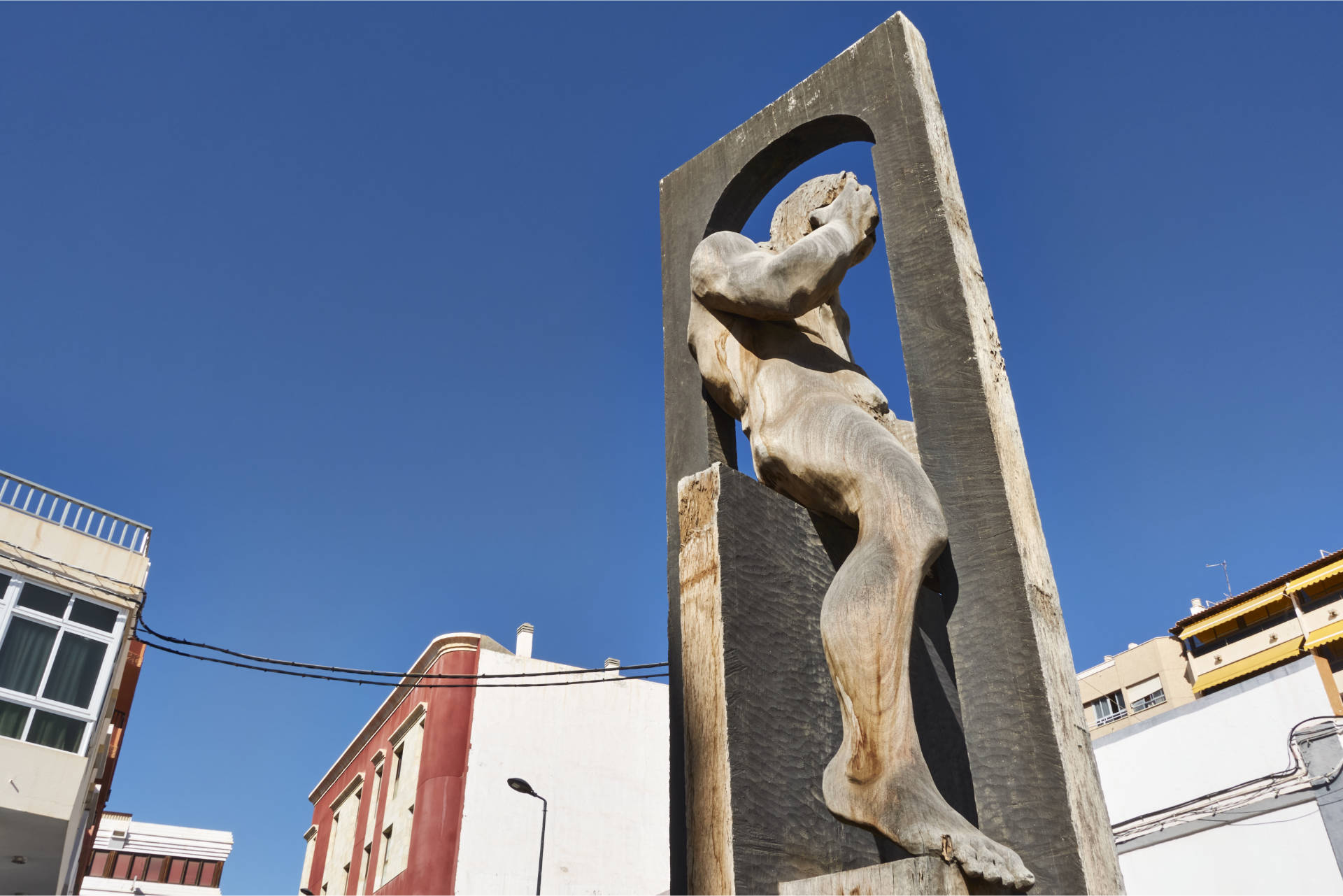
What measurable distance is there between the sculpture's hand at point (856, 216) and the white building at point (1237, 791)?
36.2 feet

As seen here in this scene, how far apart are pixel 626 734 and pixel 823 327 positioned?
23513 mm

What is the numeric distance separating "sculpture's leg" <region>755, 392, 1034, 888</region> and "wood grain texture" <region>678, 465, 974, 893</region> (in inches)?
3.8

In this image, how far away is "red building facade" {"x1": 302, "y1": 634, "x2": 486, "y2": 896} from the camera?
72.6ft

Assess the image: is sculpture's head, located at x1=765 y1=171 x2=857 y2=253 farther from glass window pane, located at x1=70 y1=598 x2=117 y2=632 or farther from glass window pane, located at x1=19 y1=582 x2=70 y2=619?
glass window pane, located at x1=70 y1=598 x2=117 y2=632

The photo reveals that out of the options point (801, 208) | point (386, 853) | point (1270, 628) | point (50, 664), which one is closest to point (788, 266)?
point (801, 208)

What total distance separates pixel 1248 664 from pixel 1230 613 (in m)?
1.75

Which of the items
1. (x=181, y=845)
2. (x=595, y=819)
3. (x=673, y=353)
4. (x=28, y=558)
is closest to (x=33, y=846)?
(x=28, y=558)

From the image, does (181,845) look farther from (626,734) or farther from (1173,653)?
(1173,653)

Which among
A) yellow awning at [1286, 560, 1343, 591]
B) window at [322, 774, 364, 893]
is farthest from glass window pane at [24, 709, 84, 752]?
yellow awning at [1286, 560, 1343, 591]

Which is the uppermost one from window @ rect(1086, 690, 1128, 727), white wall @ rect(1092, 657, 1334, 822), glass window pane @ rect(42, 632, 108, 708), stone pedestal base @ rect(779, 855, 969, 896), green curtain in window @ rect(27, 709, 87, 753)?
window @ rect(1086, 690, 1128, 727)

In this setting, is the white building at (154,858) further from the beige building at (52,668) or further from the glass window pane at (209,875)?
the beige building at (52,668)

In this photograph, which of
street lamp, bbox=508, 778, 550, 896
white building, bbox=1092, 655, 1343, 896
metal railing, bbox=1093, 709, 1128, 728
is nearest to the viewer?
white building, bbox=1092, 655, 1343, 896

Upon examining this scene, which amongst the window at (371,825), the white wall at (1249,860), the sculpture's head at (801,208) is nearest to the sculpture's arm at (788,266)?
the sculpture's head at (801,208)

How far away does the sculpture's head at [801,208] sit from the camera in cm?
258
